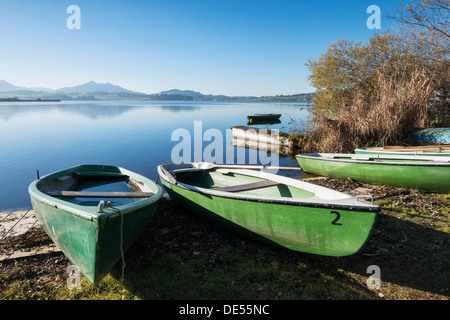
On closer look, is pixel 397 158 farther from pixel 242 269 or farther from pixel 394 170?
pixel 242 269

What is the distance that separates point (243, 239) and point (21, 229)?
567 cm

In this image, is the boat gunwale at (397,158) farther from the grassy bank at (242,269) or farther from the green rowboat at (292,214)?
the green rowboat at (292,214)

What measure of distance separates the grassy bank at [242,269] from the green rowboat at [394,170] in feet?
6.25

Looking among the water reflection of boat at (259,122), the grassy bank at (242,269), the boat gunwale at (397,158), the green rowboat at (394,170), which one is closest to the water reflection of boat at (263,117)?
the water reflection of boat at (259,122)

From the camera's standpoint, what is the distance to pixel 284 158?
17.8 metres

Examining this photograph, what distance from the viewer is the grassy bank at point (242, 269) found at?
165 inches

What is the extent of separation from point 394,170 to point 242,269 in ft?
21.5

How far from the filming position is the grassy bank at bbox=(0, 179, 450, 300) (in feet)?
13.7

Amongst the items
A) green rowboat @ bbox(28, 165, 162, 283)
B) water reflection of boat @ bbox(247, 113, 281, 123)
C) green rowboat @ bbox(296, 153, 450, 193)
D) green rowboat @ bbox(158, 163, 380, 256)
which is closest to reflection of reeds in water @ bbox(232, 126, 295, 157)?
green rowboat @ bbox(296, 153, 450, 193)

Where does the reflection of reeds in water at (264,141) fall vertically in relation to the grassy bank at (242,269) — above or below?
above

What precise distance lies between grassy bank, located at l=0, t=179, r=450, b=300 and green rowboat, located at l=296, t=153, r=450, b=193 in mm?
1905

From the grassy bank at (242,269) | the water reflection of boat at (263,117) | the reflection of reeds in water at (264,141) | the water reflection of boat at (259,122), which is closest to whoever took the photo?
the grassy bank at (242,269)

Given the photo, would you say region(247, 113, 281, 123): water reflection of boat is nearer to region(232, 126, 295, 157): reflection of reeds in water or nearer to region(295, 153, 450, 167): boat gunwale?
region(232, 126, 295, 157): reflection of reeds in water
